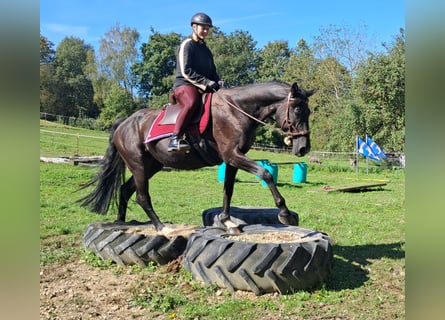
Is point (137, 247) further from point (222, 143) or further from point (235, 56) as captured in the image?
point (235, 56)

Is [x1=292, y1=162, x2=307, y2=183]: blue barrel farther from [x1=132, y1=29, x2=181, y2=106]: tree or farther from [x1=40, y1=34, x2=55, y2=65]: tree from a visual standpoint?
[x1=132, y1=29, x2=181, y2=106]: tree

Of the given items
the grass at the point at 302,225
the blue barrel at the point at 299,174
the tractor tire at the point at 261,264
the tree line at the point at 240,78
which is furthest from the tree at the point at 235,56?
the tractor tire at the point at 261,264

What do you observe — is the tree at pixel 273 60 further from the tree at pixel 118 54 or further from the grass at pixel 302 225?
the grass at pixel 302 225

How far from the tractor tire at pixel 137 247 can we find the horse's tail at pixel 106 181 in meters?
0.83

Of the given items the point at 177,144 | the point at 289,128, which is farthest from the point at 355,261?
the point at 177,144

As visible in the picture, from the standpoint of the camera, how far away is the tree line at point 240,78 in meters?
29.4

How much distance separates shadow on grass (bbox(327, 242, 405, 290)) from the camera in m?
5.03

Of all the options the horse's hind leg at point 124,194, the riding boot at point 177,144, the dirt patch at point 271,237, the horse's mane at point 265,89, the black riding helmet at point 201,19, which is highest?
the black riding helmet at point 201,19

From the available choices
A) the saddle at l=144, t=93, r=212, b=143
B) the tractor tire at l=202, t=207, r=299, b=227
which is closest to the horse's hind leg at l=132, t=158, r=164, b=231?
the saddle at l=144, t=93, r=212, b=143

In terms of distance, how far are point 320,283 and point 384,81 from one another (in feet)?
84.6

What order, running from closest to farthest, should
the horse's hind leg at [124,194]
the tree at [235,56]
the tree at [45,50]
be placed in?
the tree at [45,50] → the horse's hind leg at [124,194] → the tree at [235,56]

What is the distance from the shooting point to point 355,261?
595 cm

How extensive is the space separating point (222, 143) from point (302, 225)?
4030 mm
